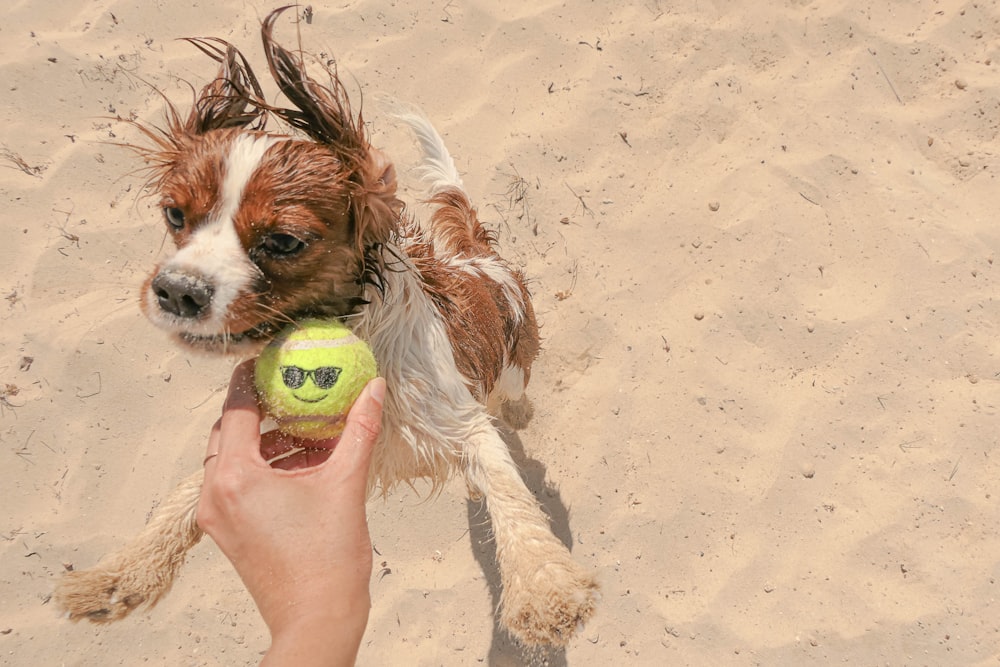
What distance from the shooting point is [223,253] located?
1794 millimetres

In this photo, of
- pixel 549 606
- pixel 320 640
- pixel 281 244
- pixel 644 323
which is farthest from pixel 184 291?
pixel 644 323

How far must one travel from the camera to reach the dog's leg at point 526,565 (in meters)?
2.13

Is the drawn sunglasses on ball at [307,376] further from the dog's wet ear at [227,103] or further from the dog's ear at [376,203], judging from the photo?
the dog's wet ear at [227,103]

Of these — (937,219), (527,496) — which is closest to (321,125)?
(527,496)

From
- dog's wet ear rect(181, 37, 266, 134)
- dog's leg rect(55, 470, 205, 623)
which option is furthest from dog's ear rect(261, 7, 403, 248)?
dog's leg rect(55, 470, 205, 623)

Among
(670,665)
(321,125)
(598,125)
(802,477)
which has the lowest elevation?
(670,665)

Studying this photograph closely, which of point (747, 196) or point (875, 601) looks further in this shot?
point (747, 196)

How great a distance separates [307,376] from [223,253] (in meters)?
0.41

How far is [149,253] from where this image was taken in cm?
400

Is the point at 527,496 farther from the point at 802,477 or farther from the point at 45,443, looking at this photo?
the point at 45,443

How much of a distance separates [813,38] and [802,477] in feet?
10.2

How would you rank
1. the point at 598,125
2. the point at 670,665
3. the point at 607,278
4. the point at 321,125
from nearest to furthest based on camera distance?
1. the point at 321,125
2. the point at 670,665
3. the point at 607,278
4. the point at 598,125

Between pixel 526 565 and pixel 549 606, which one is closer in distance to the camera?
pixel 549 606

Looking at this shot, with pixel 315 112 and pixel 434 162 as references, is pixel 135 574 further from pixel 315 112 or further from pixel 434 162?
pixel 434 162
